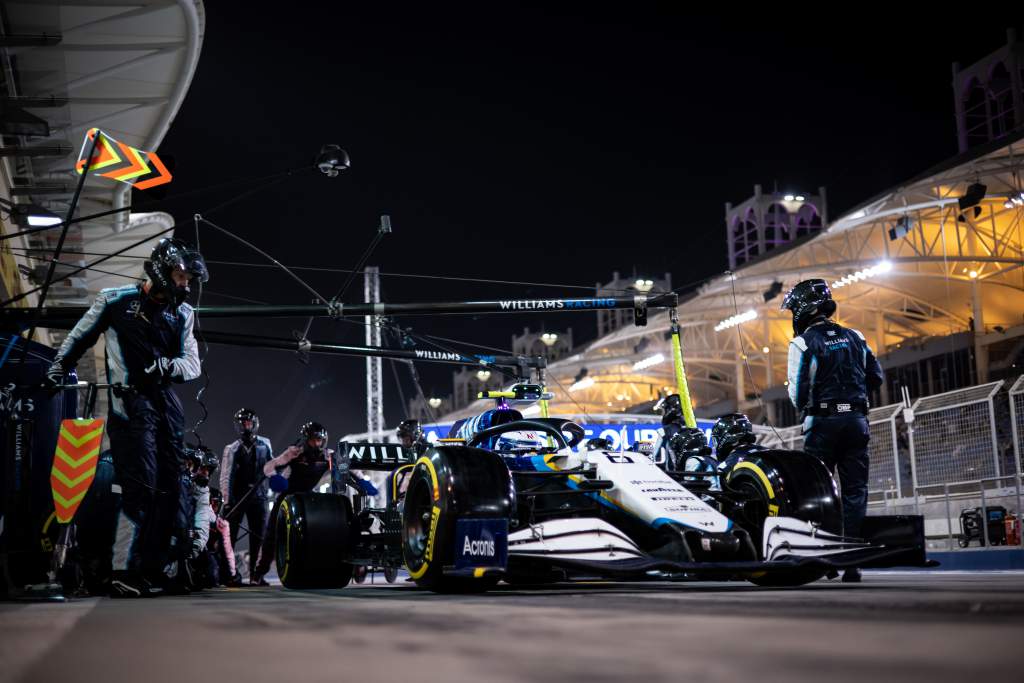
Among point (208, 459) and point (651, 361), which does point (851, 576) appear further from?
point (651, 361)

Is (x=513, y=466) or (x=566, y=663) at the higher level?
(x=513, y=466)

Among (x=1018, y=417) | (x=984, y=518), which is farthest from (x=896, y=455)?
(x=984, y=518)

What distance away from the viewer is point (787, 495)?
22.0 ft

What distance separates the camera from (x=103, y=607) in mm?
5016

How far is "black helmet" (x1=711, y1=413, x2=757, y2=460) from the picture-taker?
1091cm

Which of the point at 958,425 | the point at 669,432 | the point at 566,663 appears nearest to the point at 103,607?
the point at 566,663

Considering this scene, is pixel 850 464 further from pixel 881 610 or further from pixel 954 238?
pixel 954 238

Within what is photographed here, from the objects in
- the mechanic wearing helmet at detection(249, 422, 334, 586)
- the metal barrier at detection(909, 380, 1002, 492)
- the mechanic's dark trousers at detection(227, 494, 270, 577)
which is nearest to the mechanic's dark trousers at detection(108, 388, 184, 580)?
the mechanic wearing helmet at detection(249, 422, 334, 586)

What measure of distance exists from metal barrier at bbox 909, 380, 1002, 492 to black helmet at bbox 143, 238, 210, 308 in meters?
10.3

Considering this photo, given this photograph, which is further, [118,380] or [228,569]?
Answer: [228,569]

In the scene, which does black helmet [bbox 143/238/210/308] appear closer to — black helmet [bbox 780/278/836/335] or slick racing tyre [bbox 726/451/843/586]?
slick racing tyre [bbox 726/451/843/586]

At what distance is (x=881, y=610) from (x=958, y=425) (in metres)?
11.9

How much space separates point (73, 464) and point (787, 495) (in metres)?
4.54

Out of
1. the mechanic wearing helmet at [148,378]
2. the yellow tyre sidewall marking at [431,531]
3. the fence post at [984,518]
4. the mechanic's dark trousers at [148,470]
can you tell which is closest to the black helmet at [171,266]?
the mechanic wearing helmet at [148,378]
